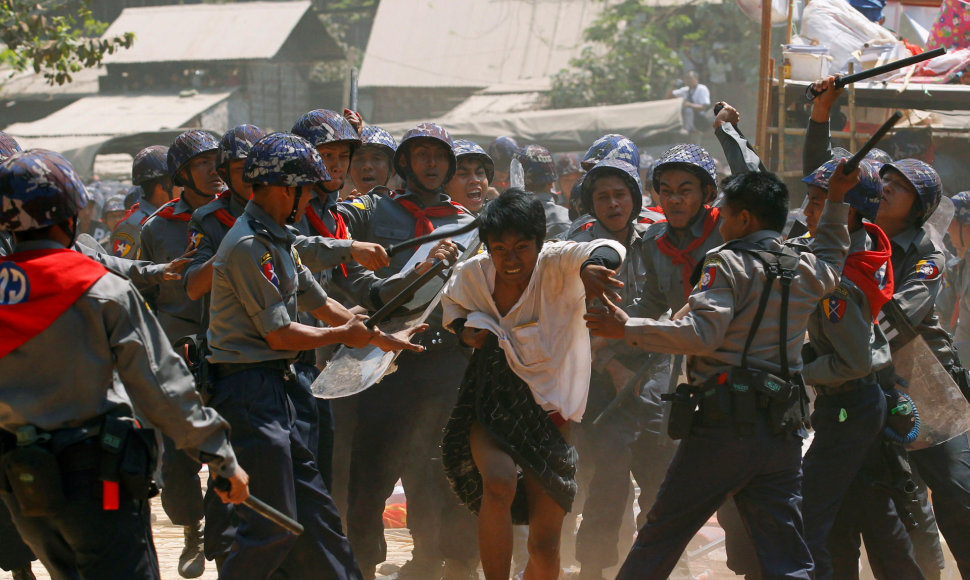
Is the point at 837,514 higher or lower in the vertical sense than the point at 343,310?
lower

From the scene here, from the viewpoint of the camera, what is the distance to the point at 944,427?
519 cm

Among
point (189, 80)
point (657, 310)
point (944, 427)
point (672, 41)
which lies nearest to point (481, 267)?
point (657, 310)

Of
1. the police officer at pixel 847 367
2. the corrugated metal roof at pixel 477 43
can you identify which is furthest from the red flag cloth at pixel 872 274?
the corrugated metal roof at pixel 477 43

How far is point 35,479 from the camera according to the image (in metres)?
3.15

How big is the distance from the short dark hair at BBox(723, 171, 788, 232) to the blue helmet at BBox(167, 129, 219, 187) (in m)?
2.92

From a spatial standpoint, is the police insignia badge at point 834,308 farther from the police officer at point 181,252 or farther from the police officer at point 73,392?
the police officer at point 181,252

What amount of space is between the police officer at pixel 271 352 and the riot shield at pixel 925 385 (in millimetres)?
2560

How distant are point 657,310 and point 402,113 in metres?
20.6

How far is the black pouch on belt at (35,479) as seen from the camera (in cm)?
315

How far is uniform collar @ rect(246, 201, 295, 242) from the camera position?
166 inches

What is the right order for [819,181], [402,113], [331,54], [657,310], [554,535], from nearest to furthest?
[554,535] → [819,181] → [657,310] → [402,113] → [331,54]

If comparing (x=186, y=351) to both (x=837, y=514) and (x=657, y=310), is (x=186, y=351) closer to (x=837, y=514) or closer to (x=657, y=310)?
(x=657, y=310)

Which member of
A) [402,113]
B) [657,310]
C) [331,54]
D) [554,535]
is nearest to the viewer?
[554,535]

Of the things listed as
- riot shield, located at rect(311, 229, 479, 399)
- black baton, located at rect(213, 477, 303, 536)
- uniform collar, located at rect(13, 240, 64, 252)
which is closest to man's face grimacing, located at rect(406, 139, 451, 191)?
riot shield, located at rect(311, 229, 479, 399)
